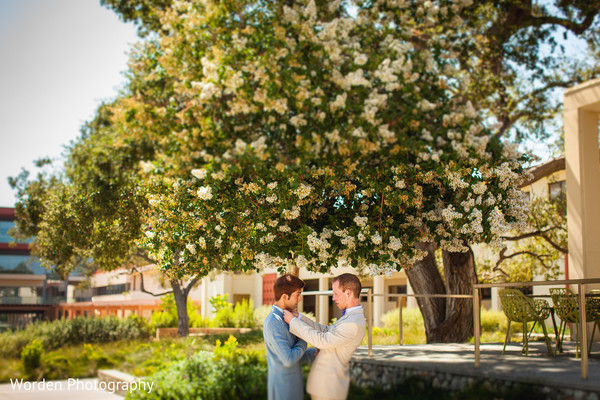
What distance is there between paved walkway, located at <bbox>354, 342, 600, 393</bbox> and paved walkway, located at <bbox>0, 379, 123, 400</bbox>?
5541 mm

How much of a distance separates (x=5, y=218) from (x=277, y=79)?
5226 cm

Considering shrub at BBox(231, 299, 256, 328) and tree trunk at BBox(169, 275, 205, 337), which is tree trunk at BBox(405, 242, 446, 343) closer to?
tree trunk at BBox(169, 275, 205, 337)

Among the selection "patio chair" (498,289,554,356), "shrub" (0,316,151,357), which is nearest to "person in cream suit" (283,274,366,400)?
"patio chair" (498,289,554,356)

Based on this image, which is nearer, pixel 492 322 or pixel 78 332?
pixel 78 332

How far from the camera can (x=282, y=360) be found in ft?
14.1

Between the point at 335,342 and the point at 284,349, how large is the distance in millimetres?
380

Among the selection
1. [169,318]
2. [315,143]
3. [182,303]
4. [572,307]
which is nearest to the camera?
[572,307]

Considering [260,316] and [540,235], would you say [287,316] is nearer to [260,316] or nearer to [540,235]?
[540,235]

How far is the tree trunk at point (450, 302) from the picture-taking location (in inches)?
512

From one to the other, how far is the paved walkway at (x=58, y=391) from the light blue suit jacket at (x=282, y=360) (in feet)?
26.4

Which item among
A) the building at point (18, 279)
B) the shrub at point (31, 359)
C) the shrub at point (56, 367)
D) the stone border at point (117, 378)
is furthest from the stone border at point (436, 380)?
the building at point (18, 279)

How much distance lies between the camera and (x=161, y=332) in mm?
23891

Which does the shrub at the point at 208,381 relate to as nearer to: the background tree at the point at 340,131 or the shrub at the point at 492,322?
the background tree at the point at 340,131

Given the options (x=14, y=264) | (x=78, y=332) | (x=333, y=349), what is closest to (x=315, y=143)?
(x=333, y=349)
